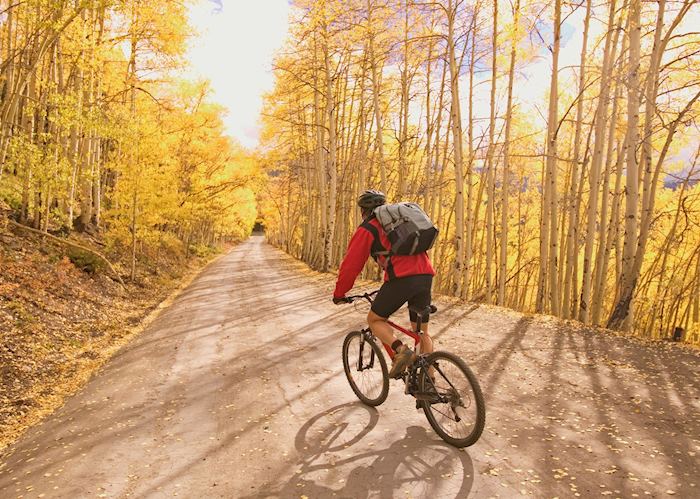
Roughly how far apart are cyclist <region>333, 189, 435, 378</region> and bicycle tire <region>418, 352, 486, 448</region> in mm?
209

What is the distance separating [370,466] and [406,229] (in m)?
1.91

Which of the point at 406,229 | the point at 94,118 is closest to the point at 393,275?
the point at 406,229

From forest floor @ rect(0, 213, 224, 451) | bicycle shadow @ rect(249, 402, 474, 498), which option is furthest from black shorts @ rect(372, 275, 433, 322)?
forest floor @ rect(0, 213, 224, 451)

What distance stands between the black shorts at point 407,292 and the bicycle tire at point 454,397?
47 centimetres

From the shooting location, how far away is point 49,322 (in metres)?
8.96

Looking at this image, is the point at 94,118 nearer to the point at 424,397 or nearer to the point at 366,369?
the point at 366,369

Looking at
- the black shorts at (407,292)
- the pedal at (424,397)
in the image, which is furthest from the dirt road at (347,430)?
the black shorts at (407,292)

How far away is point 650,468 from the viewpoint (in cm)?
342

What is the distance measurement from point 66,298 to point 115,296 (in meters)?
2.48

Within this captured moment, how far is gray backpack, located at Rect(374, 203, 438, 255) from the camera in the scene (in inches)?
152

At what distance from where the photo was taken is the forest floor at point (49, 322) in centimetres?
608

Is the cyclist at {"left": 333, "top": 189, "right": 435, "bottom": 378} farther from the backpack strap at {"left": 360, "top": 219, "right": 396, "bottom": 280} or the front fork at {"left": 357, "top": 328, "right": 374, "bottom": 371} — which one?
the front fork at {"left": 357, "top": 328, "right": 374, "bottom": 371}

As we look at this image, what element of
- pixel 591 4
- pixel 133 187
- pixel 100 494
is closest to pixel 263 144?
pixel 133 187

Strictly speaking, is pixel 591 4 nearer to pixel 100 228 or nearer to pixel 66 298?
pixel 66 298
